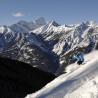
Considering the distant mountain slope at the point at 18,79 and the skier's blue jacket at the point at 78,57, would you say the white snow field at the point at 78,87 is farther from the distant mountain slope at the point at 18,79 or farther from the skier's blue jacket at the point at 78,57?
the distant mountain slope at the point at 18,79

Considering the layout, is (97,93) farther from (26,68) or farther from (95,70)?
(26,68)

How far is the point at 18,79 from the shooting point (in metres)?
33.0

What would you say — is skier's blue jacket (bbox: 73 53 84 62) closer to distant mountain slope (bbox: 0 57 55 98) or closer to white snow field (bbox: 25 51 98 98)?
distant mountain slope (bbox: 0 57 55 98)

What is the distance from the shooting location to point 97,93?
13852mm

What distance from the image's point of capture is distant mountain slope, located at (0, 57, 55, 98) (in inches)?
1158

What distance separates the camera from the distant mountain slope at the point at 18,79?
96.5 feet

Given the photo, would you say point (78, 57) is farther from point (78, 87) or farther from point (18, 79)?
point (78, 87)

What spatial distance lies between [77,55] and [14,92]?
7239 millimetres

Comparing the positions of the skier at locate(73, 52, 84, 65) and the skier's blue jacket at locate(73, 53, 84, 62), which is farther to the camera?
the skier's blue jacket at locate(73, 53, 84, 62)

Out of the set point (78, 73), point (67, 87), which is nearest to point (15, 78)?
point (78, 73)

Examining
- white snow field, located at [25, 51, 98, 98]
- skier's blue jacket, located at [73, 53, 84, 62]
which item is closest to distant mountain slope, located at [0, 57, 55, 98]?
skier's blue jacket, located at [73, 53, 84, 62]

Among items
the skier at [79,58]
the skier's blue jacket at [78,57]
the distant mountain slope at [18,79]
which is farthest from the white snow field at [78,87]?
the distant mountain slope at [18,79]

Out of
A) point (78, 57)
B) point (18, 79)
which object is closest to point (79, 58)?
point (78, 57)

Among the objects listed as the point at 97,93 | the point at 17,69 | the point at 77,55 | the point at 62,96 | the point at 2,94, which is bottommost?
the point at 97,93
